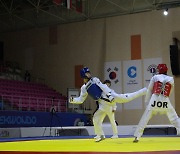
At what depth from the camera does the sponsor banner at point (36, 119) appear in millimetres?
16750

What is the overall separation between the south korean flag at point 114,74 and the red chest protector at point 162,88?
13533mm

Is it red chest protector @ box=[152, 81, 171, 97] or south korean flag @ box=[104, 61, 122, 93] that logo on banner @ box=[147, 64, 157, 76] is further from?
red chest protector @ box=[152, 81, 171, 97]

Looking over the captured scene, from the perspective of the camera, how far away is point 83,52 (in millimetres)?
23734

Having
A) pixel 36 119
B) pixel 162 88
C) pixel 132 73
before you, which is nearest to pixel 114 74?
pixel 132 73

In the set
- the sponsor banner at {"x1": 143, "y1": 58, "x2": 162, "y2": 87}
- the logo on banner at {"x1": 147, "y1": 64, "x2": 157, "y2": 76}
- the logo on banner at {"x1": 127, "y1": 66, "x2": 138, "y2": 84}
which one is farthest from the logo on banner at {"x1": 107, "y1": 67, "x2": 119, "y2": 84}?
the logo on banner at {"x1": 147, "y1": 64, "x2": 157, "y2": 76}

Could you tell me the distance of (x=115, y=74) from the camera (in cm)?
2231

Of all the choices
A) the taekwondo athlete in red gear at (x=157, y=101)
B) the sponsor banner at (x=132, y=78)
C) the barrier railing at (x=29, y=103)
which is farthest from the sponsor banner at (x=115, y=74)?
the taekwondo athlete in red gear at (x=157, y=101)

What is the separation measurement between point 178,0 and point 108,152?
54.3 feet

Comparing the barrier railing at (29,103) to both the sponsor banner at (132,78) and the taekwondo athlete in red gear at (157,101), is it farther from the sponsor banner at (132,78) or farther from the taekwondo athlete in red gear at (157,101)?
the taekwondo athlete in red gear at (157,101)

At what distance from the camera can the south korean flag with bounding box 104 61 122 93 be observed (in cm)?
2212

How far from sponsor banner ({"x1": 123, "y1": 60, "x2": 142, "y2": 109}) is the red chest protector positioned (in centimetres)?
1284

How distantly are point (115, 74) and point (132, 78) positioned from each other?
1128 millimetres

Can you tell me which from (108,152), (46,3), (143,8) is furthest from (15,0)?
(108,152)

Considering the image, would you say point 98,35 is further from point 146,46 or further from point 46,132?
point 46,132
